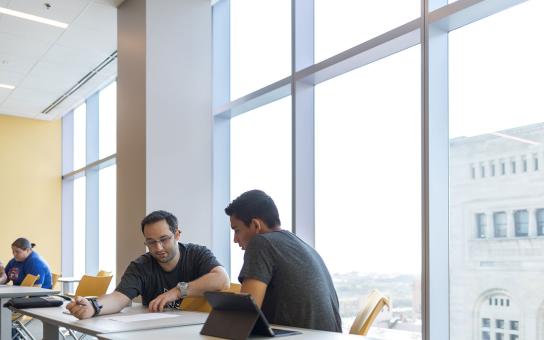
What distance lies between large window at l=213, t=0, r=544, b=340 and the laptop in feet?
5.09

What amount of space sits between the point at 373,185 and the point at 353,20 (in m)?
1.15

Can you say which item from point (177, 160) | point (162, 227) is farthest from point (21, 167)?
point (162, 227)

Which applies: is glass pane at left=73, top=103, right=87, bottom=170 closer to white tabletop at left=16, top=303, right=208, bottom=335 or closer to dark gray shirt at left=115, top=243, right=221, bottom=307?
dark gray shirt at left=115, top=243, right=221, bottom=307

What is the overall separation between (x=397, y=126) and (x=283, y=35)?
5.00 ft

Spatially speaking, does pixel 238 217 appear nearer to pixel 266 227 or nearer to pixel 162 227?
pixel 266 227

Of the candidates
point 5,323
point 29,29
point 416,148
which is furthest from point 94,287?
point 29,29

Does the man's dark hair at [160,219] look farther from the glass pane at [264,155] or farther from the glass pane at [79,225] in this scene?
the glass pane at [79,225]

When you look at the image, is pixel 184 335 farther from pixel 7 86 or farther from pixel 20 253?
pixel 7 86

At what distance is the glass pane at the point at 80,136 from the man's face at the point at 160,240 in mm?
7300

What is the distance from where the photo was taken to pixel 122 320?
258 cm

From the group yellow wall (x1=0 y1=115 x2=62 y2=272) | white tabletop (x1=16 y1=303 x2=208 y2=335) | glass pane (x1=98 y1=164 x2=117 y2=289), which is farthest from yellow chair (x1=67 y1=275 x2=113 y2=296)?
yellow wall (x1=0 y1=115 x2=62 y2=272)

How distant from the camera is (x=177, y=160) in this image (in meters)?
5.59

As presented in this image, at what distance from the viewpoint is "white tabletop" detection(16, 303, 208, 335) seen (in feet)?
7.76

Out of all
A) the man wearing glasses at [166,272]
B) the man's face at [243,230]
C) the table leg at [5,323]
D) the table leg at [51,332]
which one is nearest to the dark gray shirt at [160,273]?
the man wearing glasses at [166,272]
